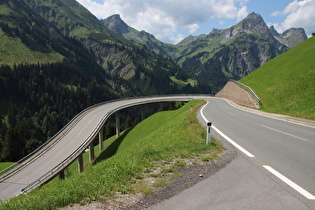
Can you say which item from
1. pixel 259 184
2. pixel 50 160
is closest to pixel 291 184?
pixel 259 184

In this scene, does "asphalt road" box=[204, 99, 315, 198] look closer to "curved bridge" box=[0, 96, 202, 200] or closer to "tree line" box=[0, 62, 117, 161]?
"curved bridge" box=[0, 96, 202, 200]

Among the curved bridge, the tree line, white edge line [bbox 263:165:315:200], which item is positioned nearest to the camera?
white edge line [bbox 263:165:315:200]

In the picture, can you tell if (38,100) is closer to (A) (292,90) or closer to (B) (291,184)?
(A) (292,90)

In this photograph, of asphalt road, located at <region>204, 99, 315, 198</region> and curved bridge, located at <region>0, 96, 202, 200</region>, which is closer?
asphalt road, located at <region>204, 99, 315, 198</region>

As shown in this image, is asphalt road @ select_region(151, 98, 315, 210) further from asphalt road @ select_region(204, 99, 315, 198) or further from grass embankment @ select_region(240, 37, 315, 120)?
grass embankment @ select_region(240, 37, 315, 120)

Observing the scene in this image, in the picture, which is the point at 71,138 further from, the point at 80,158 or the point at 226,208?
the point at 226,208

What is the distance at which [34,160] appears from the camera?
110ft

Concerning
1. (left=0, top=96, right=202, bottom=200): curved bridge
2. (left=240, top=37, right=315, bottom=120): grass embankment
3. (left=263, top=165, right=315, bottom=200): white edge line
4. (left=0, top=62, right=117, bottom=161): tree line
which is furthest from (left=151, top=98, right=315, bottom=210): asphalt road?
(left=0, top=62, right=117, bottom=161): tree line

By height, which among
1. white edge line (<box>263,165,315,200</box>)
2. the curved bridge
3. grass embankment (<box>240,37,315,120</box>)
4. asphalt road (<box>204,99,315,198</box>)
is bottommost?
the curved bridge

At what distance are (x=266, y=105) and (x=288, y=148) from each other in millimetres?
27200

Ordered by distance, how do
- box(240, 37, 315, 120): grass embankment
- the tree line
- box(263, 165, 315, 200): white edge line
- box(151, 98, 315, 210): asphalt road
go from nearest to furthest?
box(151, 98, 315, 210): asphalt road, box(263, 165, 315, 200): white edge line, box(240, 37, 315, 120): grass embankment, the tree line

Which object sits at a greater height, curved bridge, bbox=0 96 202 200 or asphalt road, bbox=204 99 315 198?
asphalt road, bbox=204 99 315 198

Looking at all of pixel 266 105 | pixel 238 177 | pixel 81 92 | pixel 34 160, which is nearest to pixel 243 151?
pixel 238 177

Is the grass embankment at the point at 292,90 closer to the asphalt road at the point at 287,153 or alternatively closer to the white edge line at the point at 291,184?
the asphalt road at the point at 287,153
